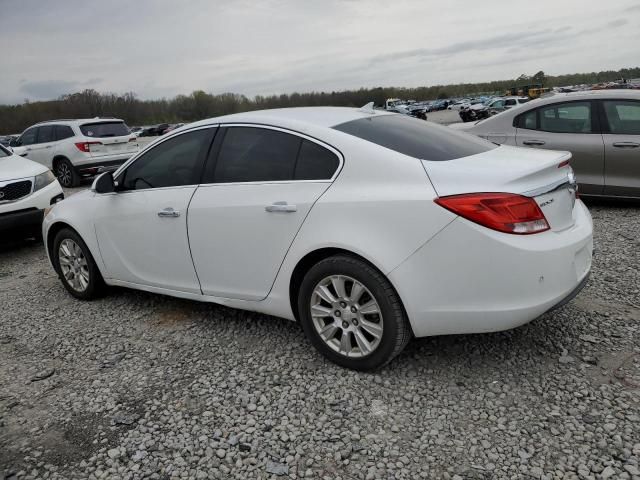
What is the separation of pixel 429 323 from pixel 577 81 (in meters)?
138

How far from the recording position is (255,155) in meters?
3.48

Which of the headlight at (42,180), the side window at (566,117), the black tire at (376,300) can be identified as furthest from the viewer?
the headlight at (42,180)

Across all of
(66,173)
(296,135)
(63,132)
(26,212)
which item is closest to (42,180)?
(26,212)

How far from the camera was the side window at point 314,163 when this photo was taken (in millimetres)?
3131

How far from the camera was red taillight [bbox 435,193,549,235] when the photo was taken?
263 centimetres

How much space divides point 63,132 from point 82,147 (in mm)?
800

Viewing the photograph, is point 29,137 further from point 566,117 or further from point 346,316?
point 346,316

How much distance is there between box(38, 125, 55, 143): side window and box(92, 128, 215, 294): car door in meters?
9.76

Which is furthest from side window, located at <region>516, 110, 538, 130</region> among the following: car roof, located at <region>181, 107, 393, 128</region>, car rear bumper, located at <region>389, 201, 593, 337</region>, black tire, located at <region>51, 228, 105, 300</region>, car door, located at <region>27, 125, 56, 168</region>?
car door, located at <region>27, 125, 56, 168</region>

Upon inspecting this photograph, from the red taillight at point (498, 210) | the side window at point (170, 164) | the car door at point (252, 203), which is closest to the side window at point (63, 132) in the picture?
the side window at point (170, 164)

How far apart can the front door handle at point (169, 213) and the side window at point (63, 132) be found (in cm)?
990

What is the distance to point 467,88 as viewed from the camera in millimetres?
143250

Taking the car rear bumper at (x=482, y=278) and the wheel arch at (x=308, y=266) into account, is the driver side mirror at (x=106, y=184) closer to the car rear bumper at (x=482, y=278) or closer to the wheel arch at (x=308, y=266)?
the wheel arch at (x=308, y=266)

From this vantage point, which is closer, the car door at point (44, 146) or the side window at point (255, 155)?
the side window at point (255, 155)
